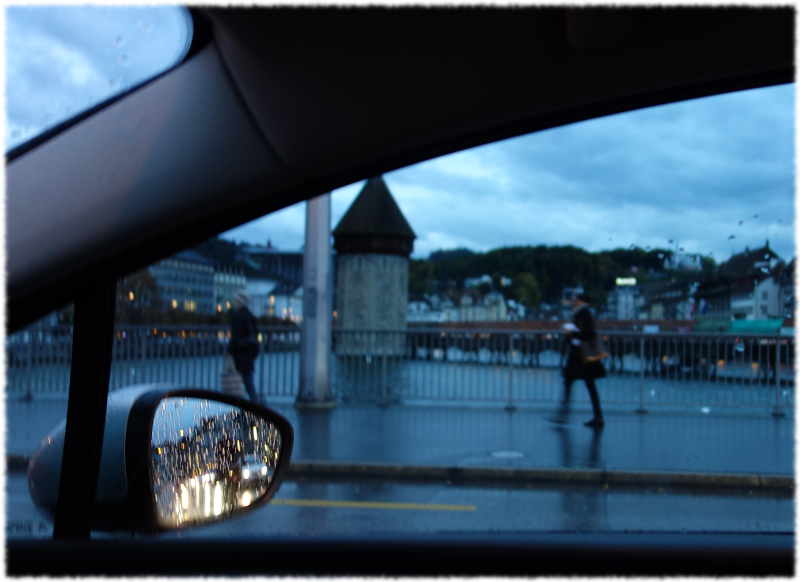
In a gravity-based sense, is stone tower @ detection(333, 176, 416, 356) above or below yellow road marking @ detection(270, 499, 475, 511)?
above

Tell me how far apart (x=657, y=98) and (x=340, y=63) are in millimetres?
658

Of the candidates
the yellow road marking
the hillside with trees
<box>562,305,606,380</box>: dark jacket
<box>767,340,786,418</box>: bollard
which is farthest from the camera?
<box>767,340,786,418</box>: bollard

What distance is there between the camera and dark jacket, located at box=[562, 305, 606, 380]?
10.1m

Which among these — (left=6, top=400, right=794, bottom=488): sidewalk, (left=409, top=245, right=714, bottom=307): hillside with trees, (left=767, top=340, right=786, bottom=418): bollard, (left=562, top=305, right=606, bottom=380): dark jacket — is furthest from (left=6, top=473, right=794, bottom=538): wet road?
(left=767, top=340, right=786, bottom=418): bollard

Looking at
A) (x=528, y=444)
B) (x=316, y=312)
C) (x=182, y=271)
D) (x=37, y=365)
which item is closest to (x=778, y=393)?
(x=528, y=444)

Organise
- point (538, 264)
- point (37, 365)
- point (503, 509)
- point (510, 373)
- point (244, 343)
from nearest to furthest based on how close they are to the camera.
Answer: point (37, 365) → point (538, 264) → point (503, 509) → point (244, 343) → point (510, 373)

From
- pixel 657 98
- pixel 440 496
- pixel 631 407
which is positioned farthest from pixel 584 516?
pixel 631 407

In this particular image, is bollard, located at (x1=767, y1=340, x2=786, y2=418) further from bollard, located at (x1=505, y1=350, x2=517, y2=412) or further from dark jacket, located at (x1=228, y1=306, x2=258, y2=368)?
dark jacket, located at (x1=228, y1=306, x2=258, y2=368)

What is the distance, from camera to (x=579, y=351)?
405 inches

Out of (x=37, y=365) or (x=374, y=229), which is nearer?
(x=37, y=365)

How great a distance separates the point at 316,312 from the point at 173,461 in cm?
989

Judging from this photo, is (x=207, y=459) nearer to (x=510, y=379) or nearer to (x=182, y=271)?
(x=182, y=271)

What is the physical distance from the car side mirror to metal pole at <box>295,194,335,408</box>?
368 inches

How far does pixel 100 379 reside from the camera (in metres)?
1.63
